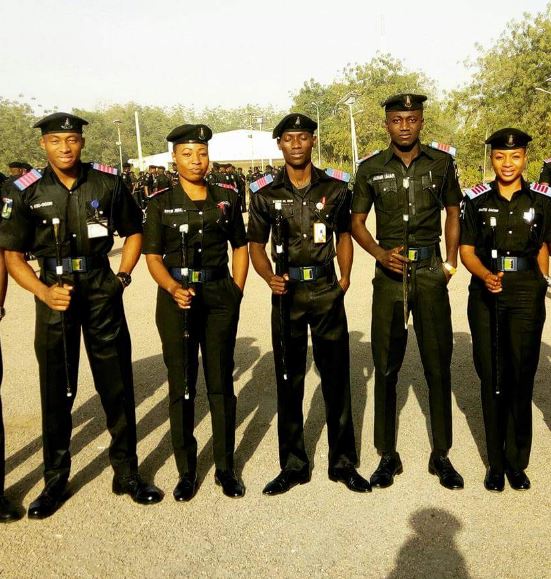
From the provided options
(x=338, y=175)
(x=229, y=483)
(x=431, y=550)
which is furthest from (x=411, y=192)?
(x=229, y=483)

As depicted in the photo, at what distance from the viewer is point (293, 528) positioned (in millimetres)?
3576

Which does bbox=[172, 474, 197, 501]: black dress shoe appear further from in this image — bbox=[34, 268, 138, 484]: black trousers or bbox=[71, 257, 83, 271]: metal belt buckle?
bbox=[71, 257, 83, 271]: metal belt buckle

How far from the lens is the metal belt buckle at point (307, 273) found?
398 cm

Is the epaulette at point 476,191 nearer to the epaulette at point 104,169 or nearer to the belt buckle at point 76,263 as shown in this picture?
the epaulette at point 104,169

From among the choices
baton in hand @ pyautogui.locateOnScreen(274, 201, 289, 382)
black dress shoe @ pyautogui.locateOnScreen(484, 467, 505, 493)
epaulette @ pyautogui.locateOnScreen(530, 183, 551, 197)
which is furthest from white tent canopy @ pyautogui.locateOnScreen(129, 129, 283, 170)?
black dress shoe @ pyautogui.locateOnScreen(484, 467, 505, 493)

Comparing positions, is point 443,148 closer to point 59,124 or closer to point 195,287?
point 195,287

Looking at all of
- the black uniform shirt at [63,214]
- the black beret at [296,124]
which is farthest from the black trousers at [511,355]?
the black uniform shirt at [63,214]

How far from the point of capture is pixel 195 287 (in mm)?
3955

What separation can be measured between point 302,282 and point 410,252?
2.59 feet

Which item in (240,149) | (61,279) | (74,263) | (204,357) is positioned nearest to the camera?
(61,279)

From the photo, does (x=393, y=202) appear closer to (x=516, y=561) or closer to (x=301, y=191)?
(x=301, y=191)

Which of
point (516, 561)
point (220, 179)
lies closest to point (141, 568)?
point (516, 561)

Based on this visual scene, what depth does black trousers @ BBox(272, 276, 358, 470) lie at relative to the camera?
4.00 metres

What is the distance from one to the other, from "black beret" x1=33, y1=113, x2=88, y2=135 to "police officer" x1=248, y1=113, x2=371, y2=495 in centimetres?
125
